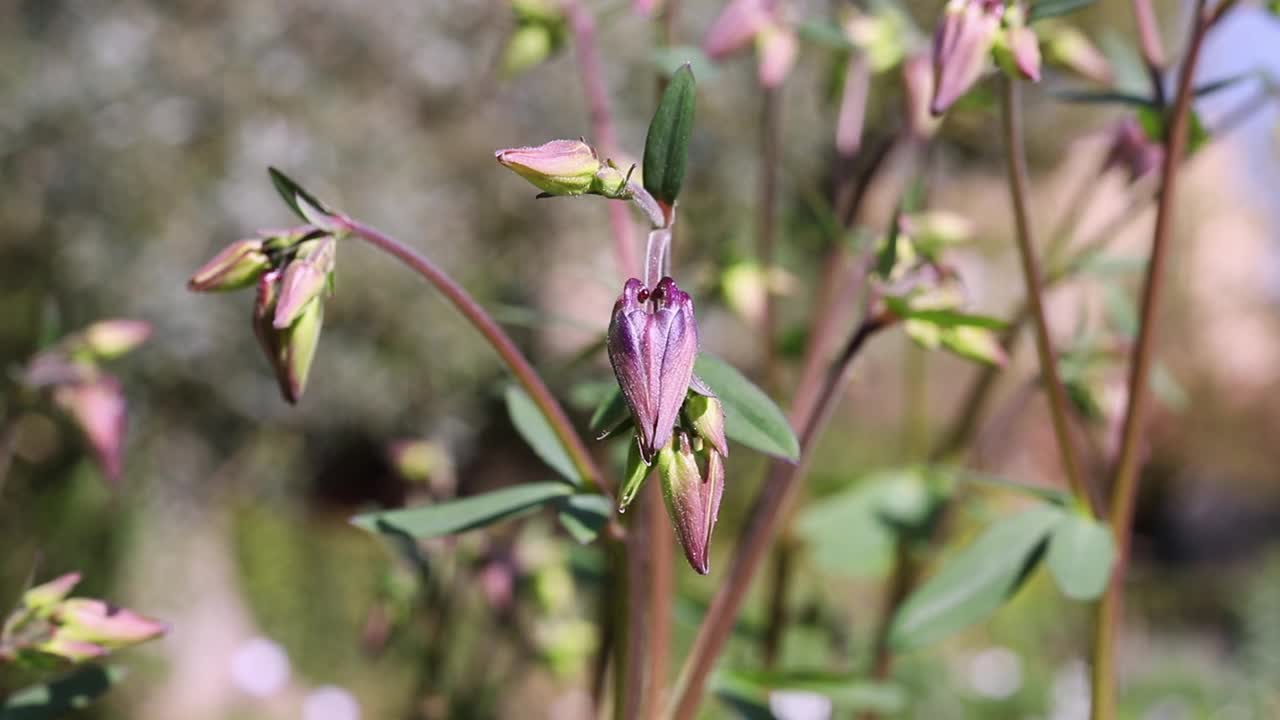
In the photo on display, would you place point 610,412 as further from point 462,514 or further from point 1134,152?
point 1134,152

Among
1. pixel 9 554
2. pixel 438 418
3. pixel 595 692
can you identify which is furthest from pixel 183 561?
pixel 595 692

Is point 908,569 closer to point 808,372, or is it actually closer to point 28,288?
point 808,372

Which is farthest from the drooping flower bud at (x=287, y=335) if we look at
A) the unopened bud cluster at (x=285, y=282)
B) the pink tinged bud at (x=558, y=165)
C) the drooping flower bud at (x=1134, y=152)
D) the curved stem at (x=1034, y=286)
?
the drooping flower bud at (x=1134, y=152)

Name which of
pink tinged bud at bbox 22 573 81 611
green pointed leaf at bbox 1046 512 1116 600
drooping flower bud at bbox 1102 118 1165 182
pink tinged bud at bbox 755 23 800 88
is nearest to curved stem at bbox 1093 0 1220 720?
green pointed leaf at bbox 1046 512 1116 600

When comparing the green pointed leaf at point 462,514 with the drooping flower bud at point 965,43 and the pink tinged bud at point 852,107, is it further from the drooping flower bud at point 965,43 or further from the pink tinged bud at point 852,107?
the pink tinged bud at point 852,107

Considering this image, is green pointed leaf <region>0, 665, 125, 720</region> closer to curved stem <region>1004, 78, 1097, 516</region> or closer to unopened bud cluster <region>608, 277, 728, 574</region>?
unopened bud cluster <region>608, 277, 728, 574</region>

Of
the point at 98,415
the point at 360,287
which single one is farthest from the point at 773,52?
the point at 360,287

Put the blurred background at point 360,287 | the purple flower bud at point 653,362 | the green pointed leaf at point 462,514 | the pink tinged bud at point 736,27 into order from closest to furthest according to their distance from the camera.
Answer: the purple flower bud at point 653,362 < the green pointed leaf at point 462,514 < the pink tinged bud at point 736,27 < the blurred background at point 360,287
